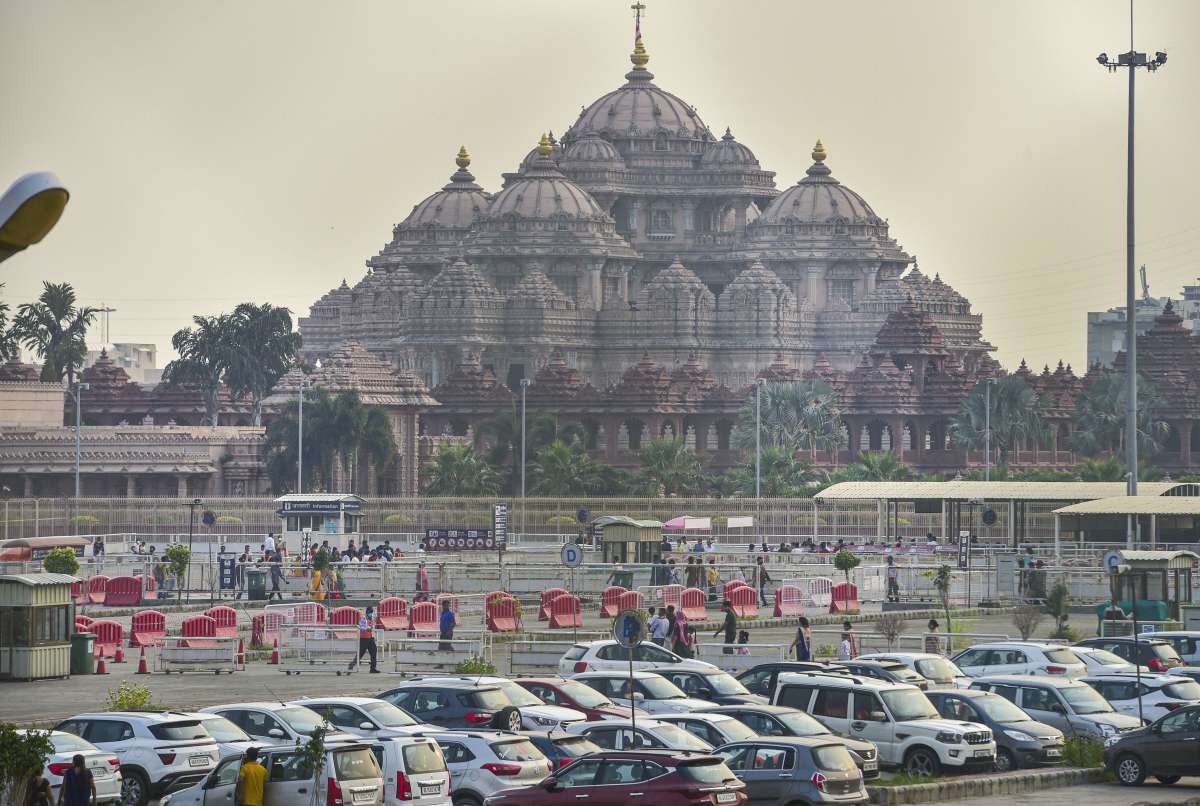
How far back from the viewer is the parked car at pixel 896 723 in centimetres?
3344

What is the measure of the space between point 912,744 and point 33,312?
150m

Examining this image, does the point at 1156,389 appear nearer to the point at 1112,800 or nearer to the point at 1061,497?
the point at 1061,497

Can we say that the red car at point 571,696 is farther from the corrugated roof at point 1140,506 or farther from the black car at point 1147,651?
the corrugated roof at point 1140,506

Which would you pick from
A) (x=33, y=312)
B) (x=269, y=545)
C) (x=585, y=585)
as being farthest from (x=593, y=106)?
(x=585, y=585)

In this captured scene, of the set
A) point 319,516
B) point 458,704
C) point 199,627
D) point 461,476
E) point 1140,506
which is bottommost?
point 458,704

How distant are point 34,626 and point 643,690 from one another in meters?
14.1

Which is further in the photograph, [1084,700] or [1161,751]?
[1084,700]

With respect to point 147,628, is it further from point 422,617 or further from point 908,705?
point 908,705

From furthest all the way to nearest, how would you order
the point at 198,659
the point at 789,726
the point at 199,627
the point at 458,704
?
the point at 199,627
the point at 198,659
the point at 458,704
the point at 789,726

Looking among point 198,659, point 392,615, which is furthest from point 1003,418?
point 198,659

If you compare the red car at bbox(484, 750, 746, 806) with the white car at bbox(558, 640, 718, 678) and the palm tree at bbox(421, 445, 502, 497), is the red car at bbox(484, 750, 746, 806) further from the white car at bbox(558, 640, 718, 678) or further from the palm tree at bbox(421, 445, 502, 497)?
the palm tree at bbox(421, 445, 502, 497)

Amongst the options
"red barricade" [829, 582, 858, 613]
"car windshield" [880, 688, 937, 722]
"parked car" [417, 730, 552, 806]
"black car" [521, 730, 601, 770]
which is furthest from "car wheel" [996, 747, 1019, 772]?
"red barricade" [829, 582, 858, 613]

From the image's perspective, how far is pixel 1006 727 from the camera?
35156 mm

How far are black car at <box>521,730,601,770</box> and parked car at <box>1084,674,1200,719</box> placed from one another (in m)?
10.3
